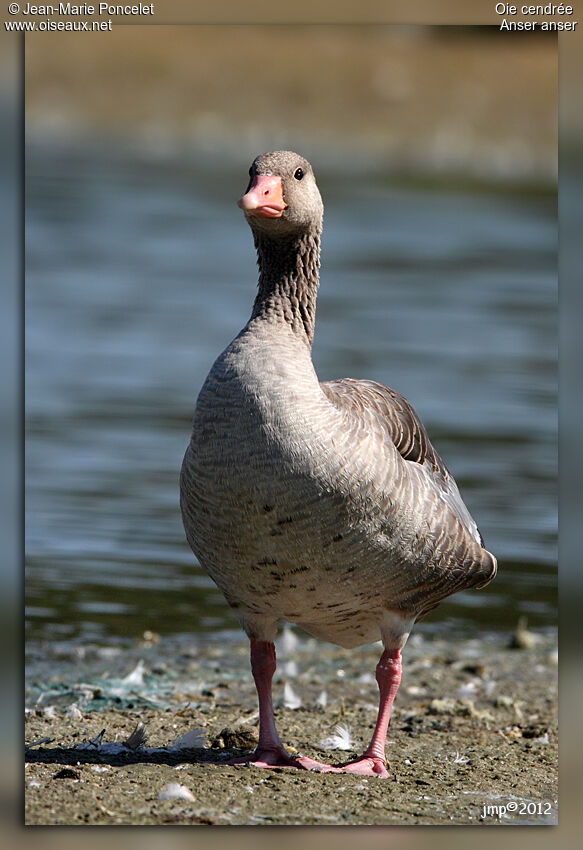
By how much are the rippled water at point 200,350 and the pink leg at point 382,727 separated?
323cm

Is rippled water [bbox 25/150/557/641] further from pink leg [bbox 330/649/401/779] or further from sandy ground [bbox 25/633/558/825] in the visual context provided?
pink leg [bbox 330/649/401/779]

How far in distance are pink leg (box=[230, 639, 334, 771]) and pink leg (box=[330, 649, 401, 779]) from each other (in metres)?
0.16

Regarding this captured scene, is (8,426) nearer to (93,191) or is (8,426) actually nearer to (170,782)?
(170,782)

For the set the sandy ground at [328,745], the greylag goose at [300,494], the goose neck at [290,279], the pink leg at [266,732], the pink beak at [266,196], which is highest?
the pink beak at [266,196]

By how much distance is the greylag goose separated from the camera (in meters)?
5.50

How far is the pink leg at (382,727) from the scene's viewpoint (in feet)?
19.6

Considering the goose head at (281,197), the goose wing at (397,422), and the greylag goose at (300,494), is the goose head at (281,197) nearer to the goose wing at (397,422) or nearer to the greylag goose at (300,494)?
the greylag goose at (300,494)

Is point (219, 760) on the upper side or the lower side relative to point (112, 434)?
lower

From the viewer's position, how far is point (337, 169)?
23.7 m

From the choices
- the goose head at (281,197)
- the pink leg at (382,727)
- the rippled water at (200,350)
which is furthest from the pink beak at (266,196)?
the rippled water at (200,350)

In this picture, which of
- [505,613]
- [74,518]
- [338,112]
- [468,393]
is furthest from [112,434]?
[338,112]

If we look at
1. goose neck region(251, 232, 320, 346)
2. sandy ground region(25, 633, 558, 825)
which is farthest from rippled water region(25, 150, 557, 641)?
goose neck region(251, 232, 320, 346)

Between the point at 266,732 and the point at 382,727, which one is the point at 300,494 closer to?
the point at 266,732

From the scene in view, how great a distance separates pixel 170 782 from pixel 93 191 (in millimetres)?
20023
